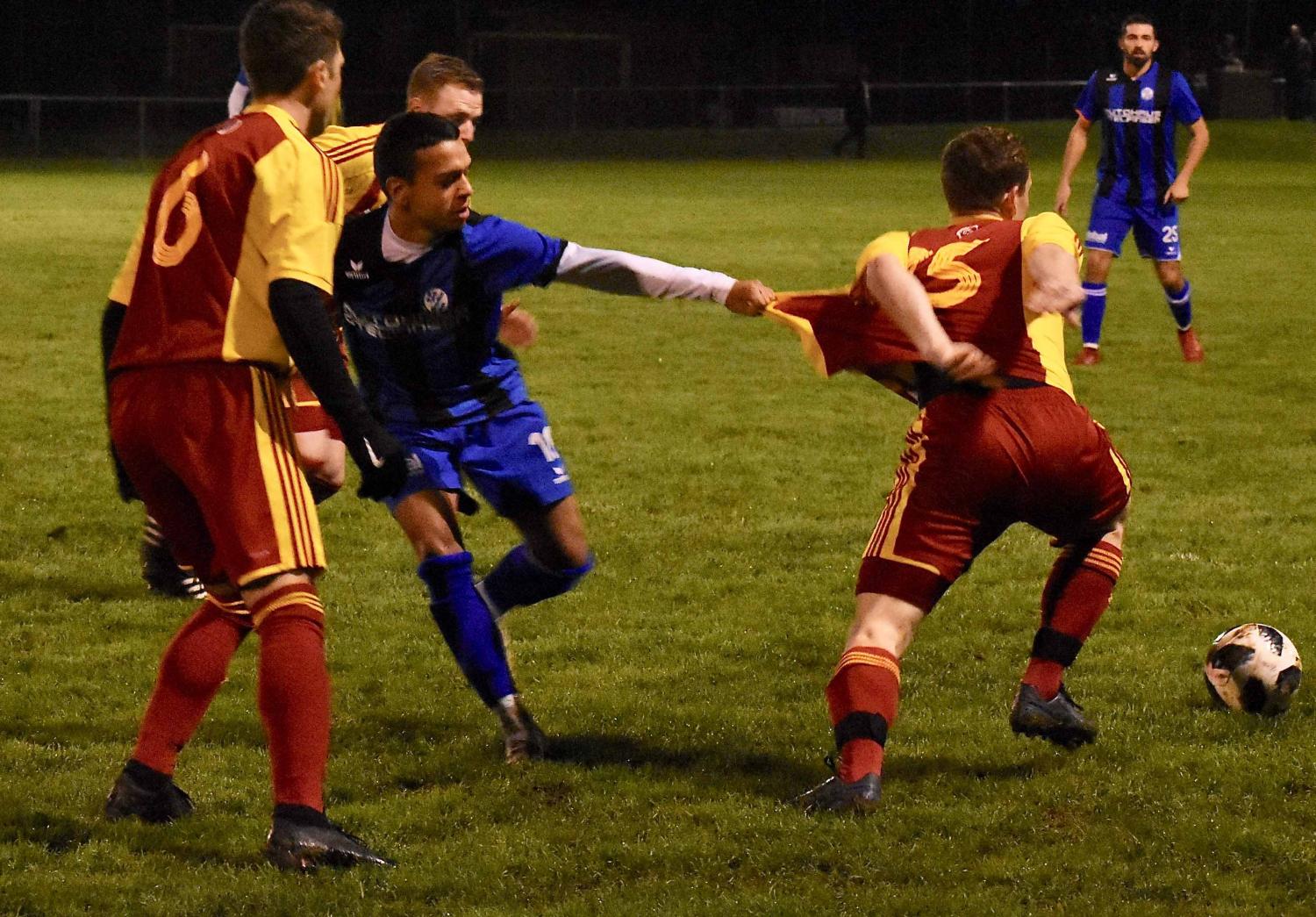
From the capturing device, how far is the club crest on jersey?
15.4 feet

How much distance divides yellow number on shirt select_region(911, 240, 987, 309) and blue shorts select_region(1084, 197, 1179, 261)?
7855 mm

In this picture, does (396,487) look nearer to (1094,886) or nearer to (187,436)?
(187,436)

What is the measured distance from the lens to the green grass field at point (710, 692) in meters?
4.01

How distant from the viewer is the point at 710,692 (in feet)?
18.0

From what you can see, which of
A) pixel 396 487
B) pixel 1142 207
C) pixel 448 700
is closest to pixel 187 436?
pixel 396 487

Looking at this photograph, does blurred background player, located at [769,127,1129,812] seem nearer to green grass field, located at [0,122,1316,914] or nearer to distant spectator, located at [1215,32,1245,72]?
green grass field, located at [0,122,1316,914]

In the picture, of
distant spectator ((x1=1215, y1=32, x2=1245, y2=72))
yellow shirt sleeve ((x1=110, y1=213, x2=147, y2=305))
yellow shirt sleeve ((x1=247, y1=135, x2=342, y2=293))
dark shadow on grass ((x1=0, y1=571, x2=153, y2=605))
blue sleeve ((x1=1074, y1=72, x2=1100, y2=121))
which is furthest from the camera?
distant spectator ((x1=1215, y1=32, x2=1245, y2=72))

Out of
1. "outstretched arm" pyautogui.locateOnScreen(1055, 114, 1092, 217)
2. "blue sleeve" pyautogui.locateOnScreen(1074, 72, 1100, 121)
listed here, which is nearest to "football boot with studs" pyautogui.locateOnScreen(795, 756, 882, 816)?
"outstretched arm" pyautogui.locateOnScreen(1055, 114, 1092, 217)

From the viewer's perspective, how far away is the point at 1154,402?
1044 cm

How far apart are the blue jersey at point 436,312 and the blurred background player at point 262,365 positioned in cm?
70

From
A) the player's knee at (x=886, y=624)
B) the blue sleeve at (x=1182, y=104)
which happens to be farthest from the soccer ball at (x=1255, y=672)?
the blue sleeve at (x=1182, y=104)

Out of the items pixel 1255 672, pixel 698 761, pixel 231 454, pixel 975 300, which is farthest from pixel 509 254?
pixel 1255 672

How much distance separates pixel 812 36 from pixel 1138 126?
31.8 metres

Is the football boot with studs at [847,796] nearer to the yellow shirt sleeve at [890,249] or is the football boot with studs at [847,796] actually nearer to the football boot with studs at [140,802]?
the yellow shirt sleeve at [890,249]
